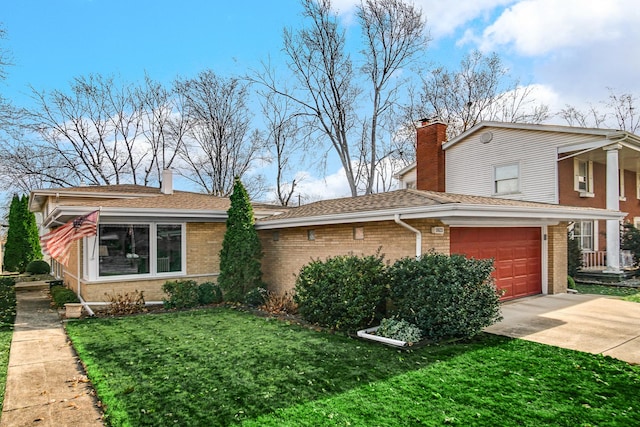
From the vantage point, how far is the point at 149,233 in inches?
453

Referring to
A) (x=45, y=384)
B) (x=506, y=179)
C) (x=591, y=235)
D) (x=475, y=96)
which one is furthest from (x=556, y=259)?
(x=475, y=96)

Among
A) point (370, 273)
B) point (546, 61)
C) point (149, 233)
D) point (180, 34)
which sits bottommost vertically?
point (370, 273)

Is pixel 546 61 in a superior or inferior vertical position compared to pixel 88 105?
inferior

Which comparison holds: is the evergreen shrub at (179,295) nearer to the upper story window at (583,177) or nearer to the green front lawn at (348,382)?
the green front lawn at (348,382)

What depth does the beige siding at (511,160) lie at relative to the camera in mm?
15414

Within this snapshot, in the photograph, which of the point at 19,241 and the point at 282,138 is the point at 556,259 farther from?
the point at 19,241

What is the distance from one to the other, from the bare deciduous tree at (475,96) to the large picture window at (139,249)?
821 inches

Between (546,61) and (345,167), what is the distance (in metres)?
12.5

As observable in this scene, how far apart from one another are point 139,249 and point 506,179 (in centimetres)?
1434

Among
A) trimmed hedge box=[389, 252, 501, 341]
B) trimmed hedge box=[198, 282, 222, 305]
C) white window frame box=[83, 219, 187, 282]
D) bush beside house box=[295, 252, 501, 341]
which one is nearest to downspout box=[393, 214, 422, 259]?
bush beside house box=[295, 252, 501, 341]

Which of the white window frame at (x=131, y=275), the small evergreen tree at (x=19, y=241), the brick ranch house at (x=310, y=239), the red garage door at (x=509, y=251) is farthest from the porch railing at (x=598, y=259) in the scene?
the small evergreen tree at (x=19, y=241)

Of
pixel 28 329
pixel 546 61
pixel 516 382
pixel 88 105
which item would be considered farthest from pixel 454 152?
pixel 88 105

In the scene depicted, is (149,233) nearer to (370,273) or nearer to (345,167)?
(370,273)

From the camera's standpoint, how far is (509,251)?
1067 centimetres
